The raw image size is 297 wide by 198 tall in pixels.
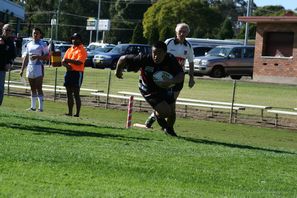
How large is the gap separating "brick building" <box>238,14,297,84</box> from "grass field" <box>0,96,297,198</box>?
27.1m

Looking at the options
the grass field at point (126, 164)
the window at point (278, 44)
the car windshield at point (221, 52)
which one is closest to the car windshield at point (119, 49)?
the car windshield at point (221, 52)

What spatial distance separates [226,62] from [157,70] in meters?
26.6

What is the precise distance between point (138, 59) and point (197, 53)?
34.2m

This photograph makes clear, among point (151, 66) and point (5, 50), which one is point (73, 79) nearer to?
point (5, 50)

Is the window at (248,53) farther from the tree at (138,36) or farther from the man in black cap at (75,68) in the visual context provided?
the tree at (138,36)

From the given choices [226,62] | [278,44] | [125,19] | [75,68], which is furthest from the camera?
[125,19]

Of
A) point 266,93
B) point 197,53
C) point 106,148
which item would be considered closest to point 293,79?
point 197,53

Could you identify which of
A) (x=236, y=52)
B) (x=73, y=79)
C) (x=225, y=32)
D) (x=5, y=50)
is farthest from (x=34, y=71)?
(x=225, y=32)

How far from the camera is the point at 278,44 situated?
39.6 m

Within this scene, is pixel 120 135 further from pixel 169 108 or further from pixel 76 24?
pixel 76 24

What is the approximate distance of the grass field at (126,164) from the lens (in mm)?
6941

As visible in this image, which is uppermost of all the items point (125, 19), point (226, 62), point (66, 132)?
point (125, 19)

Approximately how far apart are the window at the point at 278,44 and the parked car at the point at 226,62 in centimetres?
100

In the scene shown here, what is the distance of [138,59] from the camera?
1154cm
